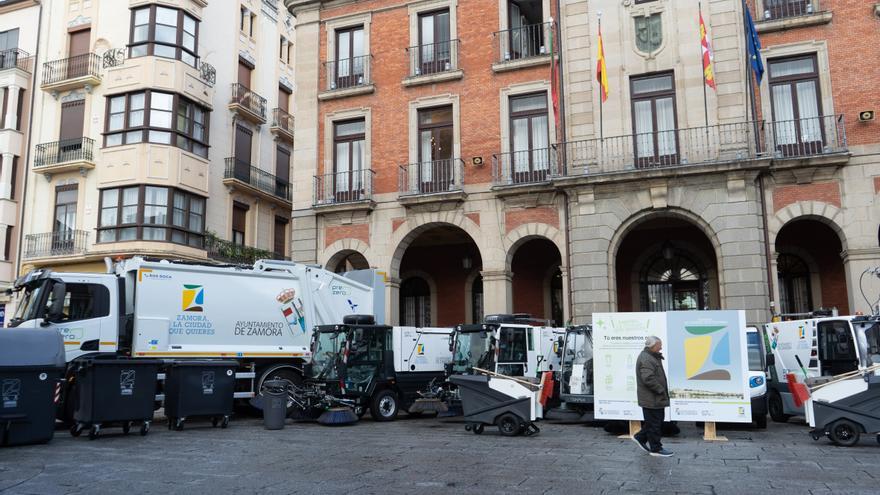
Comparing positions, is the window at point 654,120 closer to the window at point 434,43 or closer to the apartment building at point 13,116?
the window at point 434,43

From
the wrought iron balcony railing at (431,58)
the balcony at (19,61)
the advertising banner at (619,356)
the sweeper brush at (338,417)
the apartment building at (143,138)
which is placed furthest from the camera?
the balcony at (19,61)

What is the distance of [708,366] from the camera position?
12.0 metres

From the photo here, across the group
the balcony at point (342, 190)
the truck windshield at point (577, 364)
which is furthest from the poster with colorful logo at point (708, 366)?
the balcony at point (342, 190)

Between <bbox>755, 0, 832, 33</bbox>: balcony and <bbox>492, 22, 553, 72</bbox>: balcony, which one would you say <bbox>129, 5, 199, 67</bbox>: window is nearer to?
<bbox>492, 22, 553, 72</bbox>: balcony

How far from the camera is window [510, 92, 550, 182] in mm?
20547

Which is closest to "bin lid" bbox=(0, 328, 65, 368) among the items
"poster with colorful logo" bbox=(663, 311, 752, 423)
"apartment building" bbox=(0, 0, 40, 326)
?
"poster with colorful logo" bbox=(663, 311, 752, 423)

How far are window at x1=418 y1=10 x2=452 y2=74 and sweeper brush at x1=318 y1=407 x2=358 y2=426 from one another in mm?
11229

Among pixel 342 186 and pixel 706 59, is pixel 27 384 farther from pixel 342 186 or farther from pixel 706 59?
pixel 706 59

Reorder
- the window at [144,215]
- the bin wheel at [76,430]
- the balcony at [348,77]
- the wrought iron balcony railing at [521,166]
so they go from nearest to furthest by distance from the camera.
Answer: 1. the bin wheel at [76,430]
2. the wrought iron balcony railing at [521,166]
3. the balcony at [348,77]
4. the window at [144,215]

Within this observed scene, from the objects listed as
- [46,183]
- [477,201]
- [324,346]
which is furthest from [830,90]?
[46,183]

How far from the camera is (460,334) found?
16.2 meters

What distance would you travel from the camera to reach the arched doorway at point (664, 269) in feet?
69.1

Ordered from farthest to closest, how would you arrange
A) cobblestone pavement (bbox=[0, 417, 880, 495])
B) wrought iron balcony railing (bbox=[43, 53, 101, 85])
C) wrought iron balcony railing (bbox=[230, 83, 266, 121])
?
1. wrought iron balcony railing (bbox=[230, 83, 266, 121])
2. wrought iron balcony railing (bbox=[43, 53, 101, 85])
3. cobblestone pavement (bbox=[0, 417, 880, 495])

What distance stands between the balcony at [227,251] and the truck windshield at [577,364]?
1594 cm
